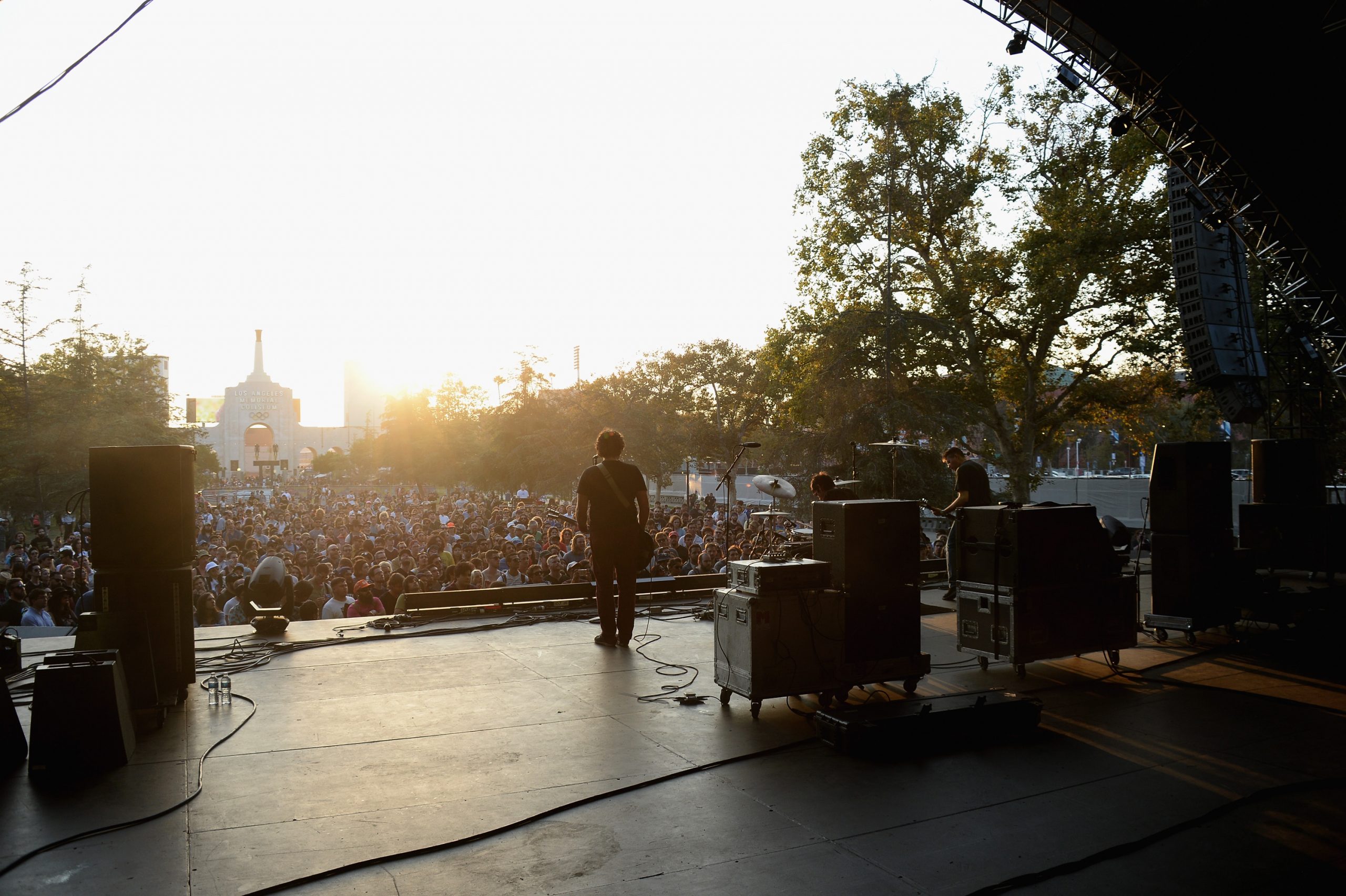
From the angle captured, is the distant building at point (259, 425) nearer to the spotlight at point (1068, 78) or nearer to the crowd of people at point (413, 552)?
the crowd of people at point (413, 552)

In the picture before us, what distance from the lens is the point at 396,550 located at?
16.1 m

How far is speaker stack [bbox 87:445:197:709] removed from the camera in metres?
5.74

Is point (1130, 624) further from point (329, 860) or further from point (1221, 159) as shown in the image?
point (1221, 159)

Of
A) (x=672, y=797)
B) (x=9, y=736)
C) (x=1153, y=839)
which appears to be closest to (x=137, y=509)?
(x=9, y=736)

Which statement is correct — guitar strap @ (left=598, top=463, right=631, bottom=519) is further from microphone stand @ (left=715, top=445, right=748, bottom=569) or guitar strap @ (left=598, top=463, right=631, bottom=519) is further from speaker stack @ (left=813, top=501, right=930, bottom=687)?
speaker stack @ (left=813, top=501, right=930, bottom=687)

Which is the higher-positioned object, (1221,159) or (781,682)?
(1221,159)

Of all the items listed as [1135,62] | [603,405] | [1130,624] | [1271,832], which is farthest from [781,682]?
[603,405]

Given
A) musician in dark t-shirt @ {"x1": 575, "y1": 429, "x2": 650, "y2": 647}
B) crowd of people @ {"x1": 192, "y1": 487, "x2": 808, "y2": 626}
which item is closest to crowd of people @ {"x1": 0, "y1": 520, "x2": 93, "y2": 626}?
crowd of people @ {"x1": 192, "y1": 487, "x2": 808, "y2": 626}

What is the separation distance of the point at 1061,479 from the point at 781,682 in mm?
31864

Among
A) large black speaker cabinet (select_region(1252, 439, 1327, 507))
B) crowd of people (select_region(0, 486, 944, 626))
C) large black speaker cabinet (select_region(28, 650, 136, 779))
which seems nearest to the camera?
large black speaker cabinet (select_region(28, 650, 136, 779))

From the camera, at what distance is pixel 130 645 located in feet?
18.3

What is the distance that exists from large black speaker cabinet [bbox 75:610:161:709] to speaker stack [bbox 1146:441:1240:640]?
8090 millimetres

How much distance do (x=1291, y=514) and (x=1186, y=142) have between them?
15.5ft

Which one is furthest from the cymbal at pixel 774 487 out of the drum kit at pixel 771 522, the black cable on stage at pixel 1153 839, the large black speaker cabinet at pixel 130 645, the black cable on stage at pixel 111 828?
the black cable on stage at pixel 111 828
